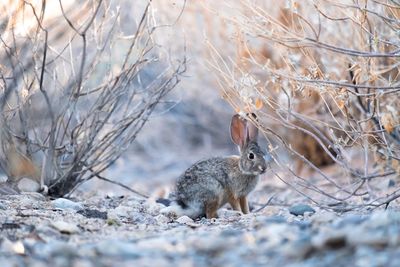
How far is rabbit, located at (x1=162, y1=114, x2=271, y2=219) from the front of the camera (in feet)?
20.3

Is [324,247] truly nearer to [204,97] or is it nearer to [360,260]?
[360,260]

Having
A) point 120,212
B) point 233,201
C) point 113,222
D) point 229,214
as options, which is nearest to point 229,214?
point 229,214

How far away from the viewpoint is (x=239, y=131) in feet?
22.2

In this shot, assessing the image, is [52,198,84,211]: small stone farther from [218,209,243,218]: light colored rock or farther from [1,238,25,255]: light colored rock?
[1,238,25,255]: light colored rock

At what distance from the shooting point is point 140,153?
12516 mm

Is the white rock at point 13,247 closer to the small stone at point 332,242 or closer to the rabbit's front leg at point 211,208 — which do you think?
the small stone at point 332,242

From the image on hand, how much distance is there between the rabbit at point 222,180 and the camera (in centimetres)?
618

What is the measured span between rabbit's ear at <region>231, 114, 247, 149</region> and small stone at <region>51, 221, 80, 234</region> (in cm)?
223

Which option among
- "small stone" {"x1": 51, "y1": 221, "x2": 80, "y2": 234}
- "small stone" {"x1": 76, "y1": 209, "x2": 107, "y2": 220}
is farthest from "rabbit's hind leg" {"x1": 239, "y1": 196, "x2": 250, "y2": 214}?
"small stone" {"x1": 51, "y1": 221, "x2": 80, "y2": 234}

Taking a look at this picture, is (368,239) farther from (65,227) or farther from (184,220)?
(184,220)

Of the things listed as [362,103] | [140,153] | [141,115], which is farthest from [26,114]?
[140,153]

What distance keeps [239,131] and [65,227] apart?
2416mm

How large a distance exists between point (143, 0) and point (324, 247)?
627cm

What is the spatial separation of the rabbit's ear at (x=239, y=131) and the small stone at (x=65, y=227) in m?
2.23
